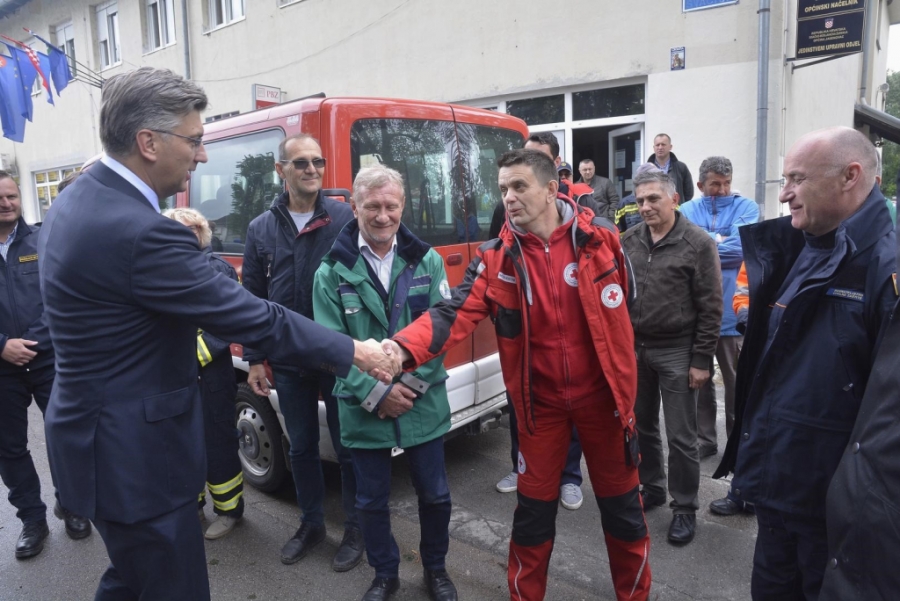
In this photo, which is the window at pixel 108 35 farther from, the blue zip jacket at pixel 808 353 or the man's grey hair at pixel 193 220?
the blue zip jacket at pixel 808 353

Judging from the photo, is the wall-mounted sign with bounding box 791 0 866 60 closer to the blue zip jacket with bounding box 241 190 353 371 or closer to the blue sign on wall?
the blue sign on wall

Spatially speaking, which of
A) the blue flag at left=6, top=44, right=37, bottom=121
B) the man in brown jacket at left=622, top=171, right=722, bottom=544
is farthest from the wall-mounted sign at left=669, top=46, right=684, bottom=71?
the blue flag at left=6, top=44, right=37, bottom=121

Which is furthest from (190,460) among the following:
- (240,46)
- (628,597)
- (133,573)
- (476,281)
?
(240,46)

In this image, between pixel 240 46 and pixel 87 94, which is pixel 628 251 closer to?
pixel 240 46

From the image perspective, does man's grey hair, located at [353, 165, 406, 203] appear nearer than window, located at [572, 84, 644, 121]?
Yes

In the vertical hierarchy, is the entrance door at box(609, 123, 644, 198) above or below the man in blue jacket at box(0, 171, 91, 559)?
above

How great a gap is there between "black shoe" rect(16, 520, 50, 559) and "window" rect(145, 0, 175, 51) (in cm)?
1542

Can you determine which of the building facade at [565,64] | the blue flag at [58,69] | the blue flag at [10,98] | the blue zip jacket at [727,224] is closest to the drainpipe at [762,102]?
the building facade at [565,64]

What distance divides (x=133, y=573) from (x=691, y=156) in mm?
8303

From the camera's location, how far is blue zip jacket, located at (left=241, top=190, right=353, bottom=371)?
3.22 metres

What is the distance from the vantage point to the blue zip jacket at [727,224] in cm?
420

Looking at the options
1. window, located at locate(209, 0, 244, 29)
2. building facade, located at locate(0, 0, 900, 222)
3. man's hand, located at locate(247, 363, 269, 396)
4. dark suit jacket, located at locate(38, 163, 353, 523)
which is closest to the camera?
dark suit jacket, located at locate(38, 163, 353, 523)

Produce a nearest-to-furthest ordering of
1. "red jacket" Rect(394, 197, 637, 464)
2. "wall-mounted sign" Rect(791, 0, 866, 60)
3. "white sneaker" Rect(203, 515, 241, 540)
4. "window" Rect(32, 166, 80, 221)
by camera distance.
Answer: "red jacket" Rect(394, 197, 637, 464) < "white sneaker" Rect(203, 515, 241, 540) < "wall-mounted sign" Rect(791, 0, 866, 60) < "window" Rect(32, 166, 80, 221)

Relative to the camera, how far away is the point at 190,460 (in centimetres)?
203
